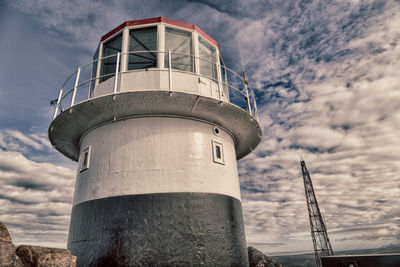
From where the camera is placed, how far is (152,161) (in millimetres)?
8070

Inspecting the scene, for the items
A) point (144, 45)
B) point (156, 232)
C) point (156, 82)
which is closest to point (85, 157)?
point (156, 82)

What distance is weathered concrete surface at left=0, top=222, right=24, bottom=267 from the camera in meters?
4.18

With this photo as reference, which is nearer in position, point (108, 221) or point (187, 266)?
point (187, 266)

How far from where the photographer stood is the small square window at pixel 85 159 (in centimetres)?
887

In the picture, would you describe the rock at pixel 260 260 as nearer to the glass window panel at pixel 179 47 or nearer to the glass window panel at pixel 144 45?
the glass window panel at pixel 179 47

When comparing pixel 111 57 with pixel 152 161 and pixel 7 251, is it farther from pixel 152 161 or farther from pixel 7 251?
pixel 7 251

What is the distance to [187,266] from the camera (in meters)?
7.02

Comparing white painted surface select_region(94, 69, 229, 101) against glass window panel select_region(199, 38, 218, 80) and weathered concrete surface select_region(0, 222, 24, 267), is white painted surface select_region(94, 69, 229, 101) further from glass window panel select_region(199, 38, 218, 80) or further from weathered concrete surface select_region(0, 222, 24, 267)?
weathered concrete surface select_region(0, 222, 24, 267)

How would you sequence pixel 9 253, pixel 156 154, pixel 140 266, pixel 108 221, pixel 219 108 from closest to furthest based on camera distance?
pixel 9 253 < pixel 140 266 < pixel 108 221 < pixel 156 154 < pixel 219 108

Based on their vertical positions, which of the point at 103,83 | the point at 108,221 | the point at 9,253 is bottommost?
the point at 9,253

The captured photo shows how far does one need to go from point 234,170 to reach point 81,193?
5505 millimetres

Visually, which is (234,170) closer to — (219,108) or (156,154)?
(219,108)

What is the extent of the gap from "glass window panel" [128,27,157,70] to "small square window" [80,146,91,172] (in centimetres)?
366

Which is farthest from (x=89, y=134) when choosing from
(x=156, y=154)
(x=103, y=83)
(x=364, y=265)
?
(x=364, y=265)
